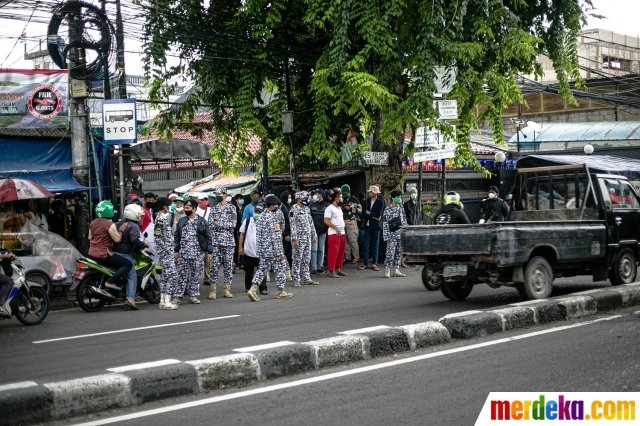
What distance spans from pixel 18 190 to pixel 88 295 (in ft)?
7.99

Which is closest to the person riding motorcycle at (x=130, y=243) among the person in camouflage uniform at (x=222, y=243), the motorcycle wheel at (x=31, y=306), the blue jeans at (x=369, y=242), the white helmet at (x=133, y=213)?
the white helmet at (x=133, y=213)

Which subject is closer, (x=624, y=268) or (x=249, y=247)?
(x=624, y=268)

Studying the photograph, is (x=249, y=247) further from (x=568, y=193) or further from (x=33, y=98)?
(x=33, y=98)

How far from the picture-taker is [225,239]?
14.1 m

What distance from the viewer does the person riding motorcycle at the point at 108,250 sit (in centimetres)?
1253

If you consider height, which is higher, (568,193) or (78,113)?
(78,113)

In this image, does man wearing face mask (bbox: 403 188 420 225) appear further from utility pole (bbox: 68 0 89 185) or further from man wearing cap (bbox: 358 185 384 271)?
utility pole (bbox: 68 0 89 185)

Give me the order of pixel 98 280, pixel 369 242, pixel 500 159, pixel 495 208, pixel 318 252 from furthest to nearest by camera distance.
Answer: pixel 500 159
pixel 495 208
pixel 369 242
pixel 318 252
pixel 98 280

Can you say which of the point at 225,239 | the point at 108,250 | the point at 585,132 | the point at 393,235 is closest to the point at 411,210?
the point at 393,235

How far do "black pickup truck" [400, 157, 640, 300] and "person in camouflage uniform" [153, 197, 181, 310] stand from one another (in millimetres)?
3690

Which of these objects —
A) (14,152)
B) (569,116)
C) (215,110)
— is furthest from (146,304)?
(569,116)

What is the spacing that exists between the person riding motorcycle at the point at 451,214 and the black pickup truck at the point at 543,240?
2.62 feet

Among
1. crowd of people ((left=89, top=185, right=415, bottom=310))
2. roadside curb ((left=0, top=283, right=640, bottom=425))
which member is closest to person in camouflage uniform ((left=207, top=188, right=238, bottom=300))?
crowd of people ((left=89, top=185, right=415, bottom=310))

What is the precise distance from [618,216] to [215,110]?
39.0 ft
